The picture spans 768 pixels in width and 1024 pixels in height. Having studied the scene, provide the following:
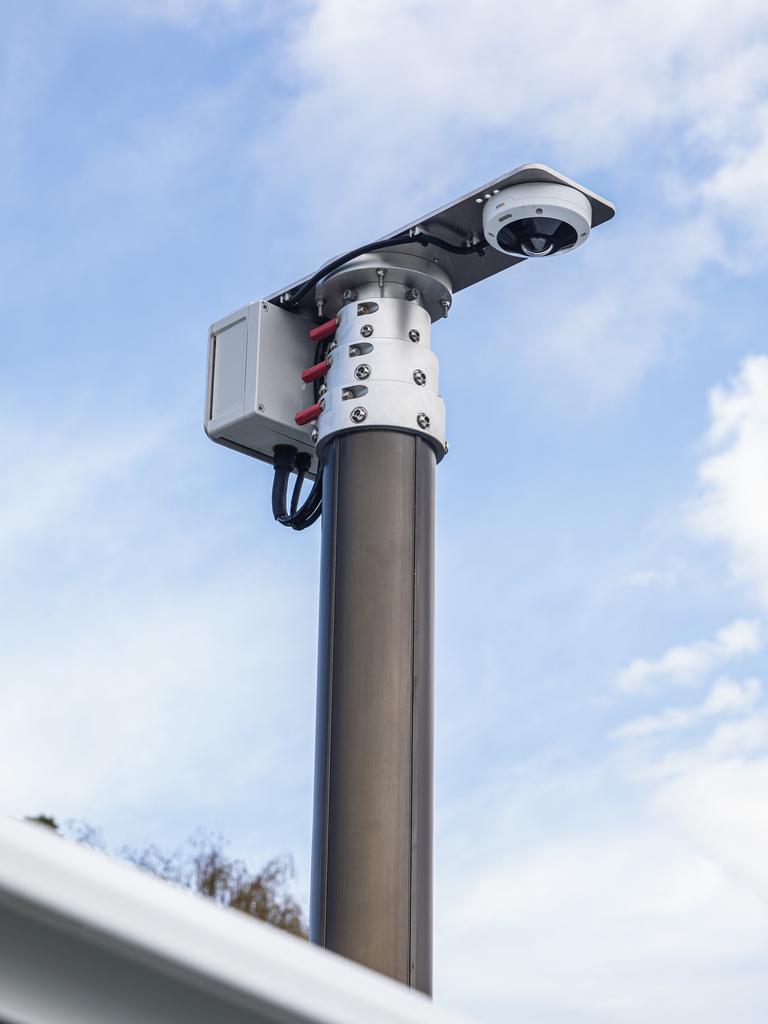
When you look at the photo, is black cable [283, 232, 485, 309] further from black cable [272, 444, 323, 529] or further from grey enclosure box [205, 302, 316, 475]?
black cable [272, 444, 323, 529]

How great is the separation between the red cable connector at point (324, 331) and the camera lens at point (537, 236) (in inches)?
13.1

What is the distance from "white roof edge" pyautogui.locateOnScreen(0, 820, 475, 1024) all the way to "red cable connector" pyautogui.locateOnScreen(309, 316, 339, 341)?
2.06 meters

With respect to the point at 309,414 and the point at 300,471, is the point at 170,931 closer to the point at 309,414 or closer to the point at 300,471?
the point at 309,414

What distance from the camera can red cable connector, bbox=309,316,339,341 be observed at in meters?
2.40

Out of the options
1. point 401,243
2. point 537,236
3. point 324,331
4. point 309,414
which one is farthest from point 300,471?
point 537,236

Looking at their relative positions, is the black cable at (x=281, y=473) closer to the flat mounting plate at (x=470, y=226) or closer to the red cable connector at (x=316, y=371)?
the red cable connector at (x=316, y=371)

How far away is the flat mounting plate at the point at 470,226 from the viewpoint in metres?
2.18

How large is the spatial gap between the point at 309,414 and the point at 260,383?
0.12 m

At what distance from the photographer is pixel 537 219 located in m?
2.18

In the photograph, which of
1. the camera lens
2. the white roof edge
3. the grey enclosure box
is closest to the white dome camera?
the camera lens

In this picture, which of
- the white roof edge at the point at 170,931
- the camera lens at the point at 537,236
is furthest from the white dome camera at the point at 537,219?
the white roof edge at the point at 170,931

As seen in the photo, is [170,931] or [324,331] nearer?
[170,931]

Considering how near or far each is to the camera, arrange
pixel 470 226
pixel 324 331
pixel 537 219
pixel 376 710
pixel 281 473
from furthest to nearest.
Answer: pixel 281 473, pixel 324 331, pixel 470 226, pixel 537 219, pixel 376 710

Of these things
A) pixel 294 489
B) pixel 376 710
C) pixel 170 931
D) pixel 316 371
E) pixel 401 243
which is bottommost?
pixel 170 931
